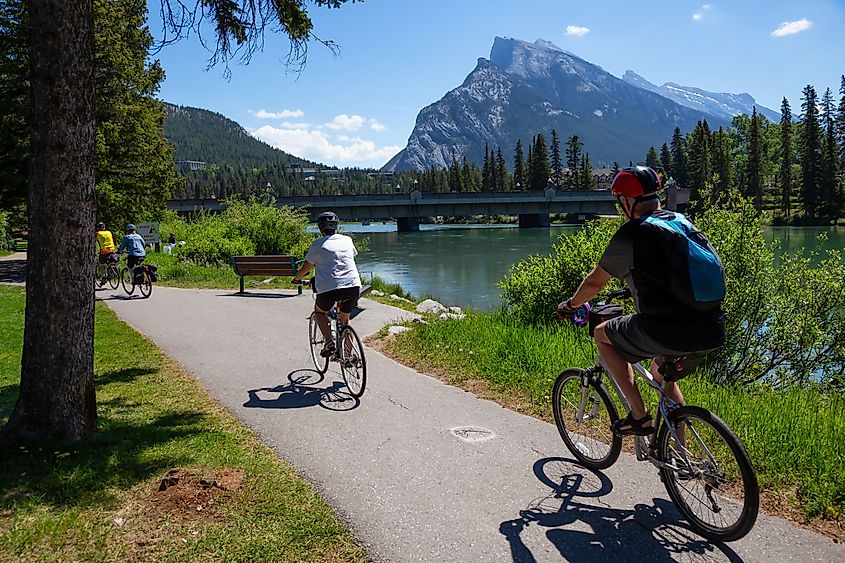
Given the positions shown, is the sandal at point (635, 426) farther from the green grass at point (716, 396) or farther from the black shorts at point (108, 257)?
the black shorts at point (108, 257)

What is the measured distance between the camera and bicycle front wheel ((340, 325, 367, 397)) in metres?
6.51

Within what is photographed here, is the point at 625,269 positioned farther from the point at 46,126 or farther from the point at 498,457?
the point at 46,126

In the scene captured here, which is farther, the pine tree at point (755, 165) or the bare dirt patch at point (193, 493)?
the pine tree at point (755, 165)

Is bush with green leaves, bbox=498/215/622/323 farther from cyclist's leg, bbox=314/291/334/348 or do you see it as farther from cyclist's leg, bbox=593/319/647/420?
cyclist's leg, bbox=593/319/647/420

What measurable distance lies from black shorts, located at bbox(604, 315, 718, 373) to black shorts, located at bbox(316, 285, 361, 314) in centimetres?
339

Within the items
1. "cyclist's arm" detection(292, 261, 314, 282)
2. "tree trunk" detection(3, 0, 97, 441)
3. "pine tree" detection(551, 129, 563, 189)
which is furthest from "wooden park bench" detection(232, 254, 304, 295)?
"pine tree" detection(551, 129, 563, 189)

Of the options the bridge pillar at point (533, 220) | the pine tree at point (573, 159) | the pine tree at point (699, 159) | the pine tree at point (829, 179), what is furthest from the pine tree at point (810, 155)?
the pine tree at point (573, 159)

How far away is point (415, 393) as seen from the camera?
675 cm

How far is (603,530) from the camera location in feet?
12.1

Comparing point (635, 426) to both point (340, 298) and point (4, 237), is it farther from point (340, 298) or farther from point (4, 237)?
point (4, 237)

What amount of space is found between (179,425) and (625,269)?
4141mm

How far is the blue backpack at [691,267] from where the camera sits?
3.34 m

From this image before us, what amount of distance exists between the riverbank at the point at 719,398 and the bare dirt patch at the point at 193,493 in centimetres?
292

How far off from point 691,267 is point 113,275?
16733mm
